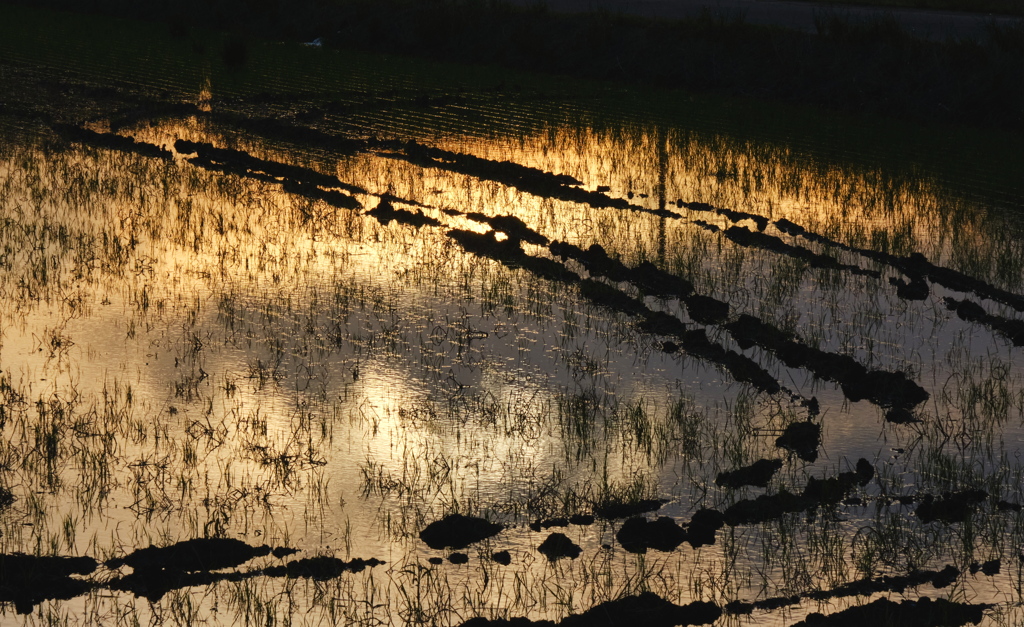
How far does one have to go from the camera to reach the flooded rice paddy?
4.39 meters

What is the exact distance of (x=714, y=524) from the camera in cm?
480

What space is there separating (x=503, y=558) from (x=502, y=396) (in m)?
1.84

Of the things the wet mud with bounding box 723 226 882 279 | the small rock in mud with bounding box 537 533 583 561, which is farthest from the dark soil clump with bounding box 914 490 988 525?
the wet mud with bounding box 723 226 882 279

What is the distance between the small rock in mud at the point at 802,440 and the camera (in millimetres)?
5621

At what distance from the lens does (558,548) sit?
14.9 feet

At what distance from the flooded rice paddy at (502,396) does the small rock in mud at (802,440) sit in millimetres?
20

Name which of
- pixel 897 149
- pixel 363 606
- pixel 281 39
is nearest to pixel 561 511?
pixel 363 606

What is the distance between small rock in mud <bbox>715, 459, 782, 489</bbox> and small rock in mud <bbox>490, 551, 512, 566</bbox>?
117cm

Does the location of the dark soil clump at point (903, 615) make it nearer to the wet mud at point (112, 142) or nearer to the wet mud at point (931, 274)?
the wet mud at point (931, 274)

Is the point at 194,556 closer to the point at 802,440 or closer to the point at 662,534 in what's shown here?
the point at 662,534

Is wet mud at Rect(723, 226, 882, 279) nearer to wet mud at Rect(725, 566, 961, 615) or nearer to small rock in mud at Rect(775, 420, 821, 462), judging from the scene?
small rock in mud at Rect(775, 420, 821, 462)

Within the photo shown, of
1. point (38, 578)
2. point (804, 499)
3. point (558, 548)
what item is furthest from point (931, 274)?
point (38, 578)

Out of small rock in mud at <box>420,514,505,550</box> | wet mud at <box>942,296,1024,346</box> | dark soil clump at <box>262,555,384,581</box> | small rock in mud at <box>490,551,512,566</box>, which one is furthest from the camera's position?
wet mud at <box>942,296,1024,346</box>

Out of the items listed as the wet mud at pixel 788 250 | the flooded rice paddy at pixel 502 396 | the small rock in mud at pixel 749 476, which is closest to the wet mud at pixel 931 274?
the flooded rice paddy at pixel 502 396
